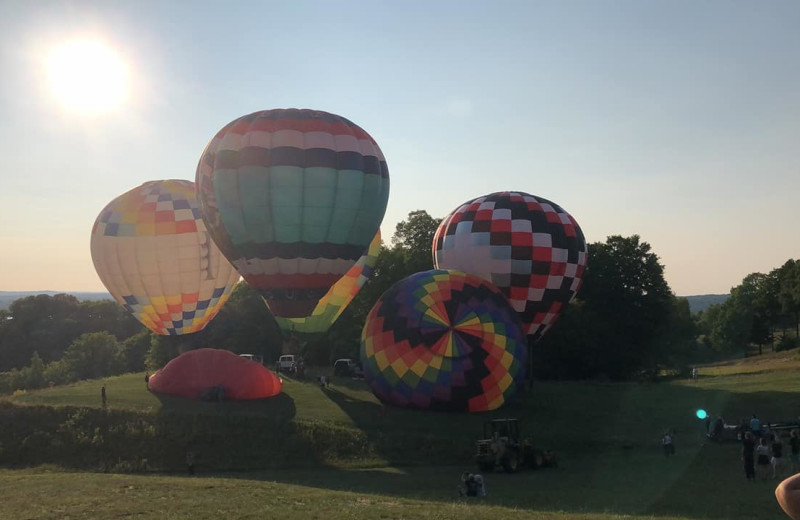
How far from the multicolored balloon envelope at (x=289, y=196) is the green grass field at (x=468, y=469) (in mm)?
4456

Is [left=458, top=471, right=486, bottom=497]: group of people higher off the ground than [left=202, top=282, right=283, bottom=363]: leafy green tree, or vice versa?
[left=202, top=282, right=283, bottom=363]: leafy green tree

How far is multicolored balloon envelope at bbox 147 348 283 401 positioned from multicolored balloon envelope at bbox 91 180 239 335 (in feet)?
20.7

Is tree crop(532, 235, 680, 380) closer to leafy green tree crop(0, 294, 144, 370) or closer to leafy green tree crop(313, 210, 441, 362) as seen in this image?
leafy green tree crop(313, 210, 441, 362)

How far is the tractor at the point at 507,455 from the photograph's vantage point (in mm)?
18469

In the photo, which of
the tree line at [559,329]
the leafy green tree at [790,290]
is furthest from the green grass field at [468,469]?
the leafy green tree at [790,290]

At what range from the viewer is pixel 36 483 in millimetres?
16000

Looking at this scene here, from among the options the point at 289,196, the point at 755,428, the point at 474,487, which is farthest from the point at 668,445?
the point at 289,196

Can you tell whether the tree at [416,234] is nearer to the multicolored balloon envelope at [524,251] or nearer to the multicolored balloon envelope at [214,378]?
the multicolored balloon envelope at [524,251]

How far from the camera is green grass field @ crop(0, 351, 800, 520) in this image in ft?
40.5

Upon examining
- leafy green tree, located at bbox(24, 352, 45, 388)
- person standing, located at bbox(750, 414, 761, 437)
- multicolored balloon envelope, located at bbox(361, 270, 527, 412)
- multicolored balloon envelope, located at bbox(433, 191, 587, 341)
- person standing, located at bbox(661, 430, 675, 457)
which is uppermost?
multicolored balloon envelope, located at bbox(433, 191, 587, 341)

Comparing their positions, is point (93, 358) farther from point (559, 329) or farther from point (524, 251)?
point (524, 251)

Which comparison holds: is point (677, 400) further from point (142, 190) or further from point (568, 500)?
point (142, 190)

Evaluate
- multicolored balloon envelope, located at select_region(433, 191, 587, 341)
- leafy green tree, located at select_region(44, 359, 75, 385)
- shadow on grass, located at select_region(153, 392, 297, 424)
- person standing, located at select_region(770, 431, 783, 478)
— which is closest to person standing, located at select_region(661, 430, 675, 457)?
person standing, located at select_region(770, 431, 783, 478)

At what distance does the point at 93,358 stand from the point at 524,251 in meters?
44.2
